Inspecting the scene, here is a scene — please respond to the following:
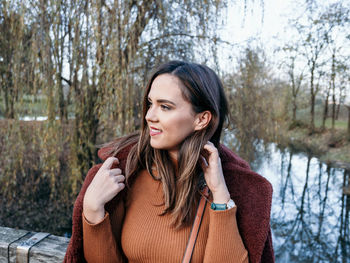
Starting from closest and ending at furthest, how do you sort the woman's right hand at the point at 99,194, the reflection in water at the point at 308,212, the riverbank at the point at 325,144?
the woman's right hand at the point at 99,194 < the reflection in water at the point at 308,212 < the riverbank at the point at 325,144

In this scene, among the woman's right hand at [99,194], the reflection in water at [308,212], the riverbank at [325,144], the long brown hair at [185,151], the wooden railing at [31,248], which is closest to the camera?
the woman's right hand at [99,194]

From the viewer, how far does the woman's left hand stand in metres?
1.14

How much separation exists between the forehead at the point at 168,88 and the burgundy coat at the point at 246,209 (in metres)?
0.34

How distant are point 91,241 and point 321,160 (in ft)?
35.1

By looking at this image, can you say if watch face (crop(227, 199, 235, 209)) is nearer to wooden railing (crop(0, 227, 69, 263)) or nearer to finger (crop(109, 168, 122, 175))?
finger (crop(109, 168, 122, 175))

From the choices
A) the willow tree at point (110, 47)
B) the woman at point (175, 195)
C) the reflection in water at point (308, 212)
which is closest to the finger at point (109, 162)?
the woman at point (175, 195)

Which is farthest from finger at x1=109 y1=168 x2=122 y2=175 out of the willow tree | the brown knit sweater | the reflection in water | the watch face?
the reflection in water

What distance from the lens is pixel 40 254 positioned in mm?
1336

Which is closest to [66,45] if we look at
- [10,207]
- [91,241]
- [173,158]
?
[173,158]

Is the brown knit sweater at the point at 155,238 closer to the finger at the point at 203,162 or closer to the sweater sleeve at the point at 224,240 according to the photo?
the sweater sleeve at the point at 224,240

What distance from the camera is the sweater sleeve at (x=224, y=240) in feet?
3.52

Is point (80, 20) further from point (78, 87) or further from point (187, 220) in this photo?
point (187, 220)

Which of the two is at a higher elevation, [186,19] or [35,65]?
[186,19]

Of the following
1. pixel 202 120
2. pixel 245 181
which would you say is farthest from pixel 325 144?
pixel 202 120
